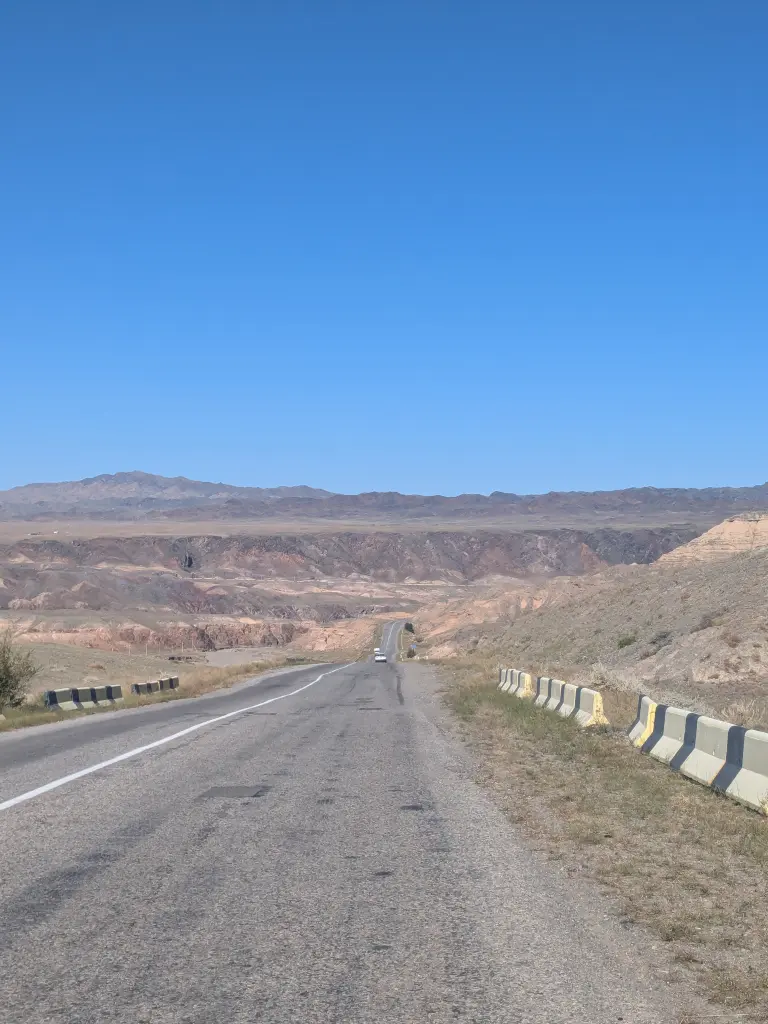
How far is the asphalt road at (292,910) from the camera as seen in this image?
5.05 meters

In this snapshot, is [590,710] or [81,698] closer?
[590,710]

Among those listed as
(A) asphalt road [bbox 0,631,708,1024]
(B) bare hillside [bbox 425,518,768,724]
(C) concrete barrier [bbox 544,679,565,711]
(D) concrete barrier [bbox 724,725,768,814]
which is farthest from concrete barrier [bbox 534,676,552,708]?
(D) concrete barrier [bbox 724,725,768,814]

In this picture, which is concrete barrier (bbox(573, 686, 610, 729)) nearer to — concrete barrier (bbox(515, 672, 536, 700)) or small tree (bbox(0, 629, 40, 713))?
concrete barrier (bbox(515, 672, 536, 700))

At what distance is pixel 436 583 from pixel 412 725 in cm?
16598

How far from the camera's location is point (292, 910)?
6578 mm

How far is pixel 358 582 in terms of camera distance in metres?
179

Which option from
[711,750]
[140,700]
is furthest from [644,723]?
[140,700]

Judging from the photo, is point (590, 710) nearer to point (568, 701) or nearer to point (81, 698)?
point (568, 701)

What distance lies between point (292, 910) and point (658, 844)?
11.2 feet

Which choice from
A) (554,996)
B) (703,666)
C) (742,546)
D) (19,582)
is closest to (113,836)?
(554,996)

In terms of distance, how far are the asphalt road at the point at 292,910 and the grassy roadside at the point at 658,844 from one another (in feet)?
0.93

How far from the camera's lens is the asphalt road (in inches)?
199

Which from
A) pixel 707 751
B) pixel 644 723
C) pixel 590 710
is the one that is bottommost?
pixel 590 710

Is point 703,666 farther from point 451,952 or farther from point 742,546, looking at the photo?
point 742,546
